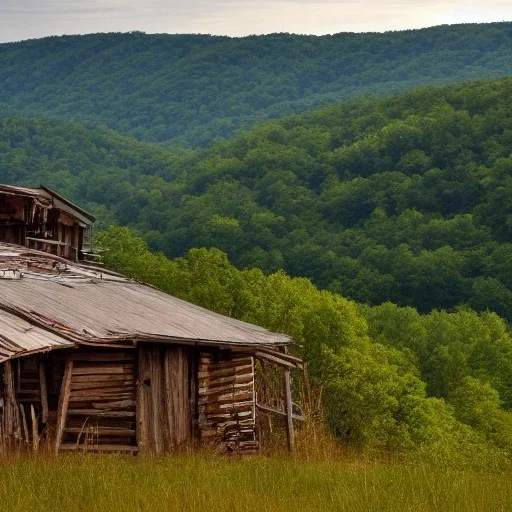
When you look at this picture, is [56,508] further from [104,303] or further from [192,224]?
[192,224]

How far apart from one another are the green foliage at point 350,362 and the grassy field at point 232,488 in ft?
25.1

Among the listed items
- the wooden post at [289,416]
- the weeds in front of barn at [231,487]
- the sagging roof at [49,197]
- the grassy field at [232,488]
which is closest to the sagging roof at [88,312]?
the wooden post at [289,416]

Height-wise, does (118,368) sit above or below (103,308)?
below

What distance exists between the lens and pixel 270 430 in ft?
92.0

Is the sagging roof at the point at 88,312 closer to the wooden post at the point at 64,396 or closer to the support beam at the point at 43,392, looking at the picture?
the wooden post at the point at 64,396

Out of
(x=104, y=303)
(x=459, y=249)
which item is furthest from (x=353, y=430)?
(x=459, y=249)

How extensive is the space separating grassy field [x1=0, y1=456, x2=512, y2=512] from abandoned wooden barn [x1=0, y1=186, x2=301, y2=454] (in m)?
2.94

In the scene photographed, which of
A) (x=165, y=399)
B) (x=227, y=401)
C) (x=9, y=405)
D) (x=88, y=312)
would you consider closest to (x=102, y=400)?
(x=165, y=399)

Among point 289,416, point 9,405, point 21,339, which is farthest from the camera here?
point 289,416

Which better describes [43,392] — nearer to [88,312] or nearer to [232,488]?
[88,312]

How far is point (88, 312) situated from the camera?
21.7m

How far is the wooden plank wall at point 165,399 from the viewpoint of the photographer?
21.9 meters

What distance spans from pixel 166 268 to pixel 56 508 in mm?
38055

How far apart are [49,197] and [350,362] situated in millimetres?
13850
